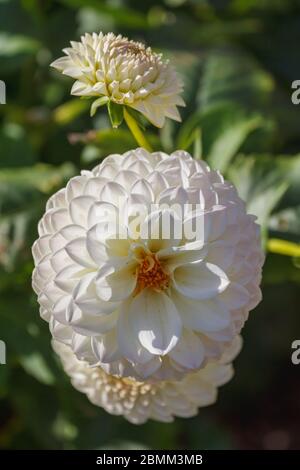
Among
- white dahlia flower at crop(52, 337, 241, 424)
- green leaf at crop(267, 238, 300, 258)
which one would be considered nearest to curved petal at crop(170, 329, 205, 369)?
white dahlia flower at crop(52, 337, 241, 424)

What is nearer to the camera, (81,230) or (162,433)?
(81,230)

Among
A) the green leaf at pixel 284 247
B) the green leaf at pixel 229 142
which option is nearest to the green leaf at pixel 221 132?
the green leaf at pixel 229 142

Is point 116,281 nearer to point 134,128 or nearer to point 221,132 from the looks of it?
point 134,128

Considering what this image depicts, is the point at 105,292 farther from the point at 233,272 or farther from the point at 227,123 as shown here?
the point at 227,123

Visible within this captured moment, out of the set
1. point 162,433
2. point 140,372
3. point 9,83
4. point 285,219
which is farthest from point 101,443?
point 9,83

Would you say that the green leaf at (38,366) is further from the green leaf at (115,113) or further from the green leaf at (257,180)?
the green leaf at (115,113)
